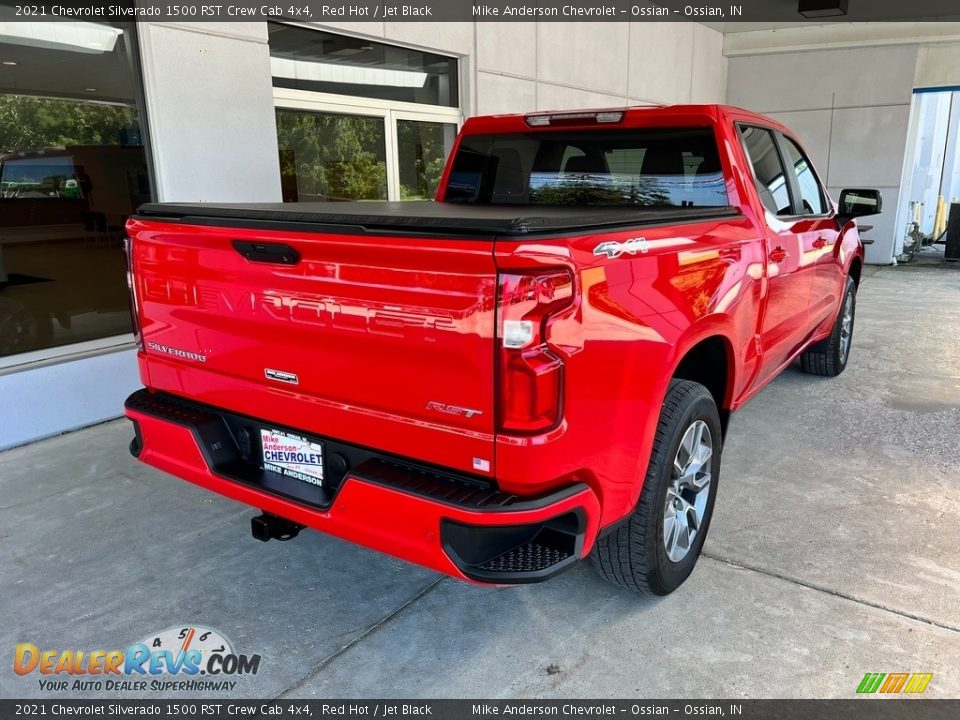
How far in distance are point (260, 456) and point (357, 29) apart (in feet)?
16.9

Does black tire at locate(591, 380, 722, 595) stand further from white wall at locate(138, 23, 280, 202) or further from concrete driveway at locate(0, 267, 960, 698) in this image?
white wall at locate(138, 23, 280, 202)

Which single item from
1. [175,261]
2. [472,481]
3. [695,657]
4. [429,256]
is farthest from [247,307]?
[695,657]

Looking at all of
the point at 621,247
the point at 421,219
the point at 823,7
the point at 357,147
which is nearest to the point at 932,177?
the point at 823,7

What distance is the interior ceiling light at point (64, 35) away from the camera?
4.45 m

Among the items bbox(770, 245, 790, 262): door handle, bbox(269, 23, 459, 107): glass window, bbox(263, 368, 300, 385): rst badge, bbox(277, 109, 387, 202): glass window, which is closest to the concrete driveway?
bbox(263, 368, 300, 385): rst badge

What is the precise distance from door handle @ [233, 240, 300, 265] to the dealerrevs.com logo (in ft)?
4.65

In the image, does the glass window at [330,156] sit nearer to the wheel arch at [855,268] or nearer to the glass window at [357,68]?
the glass window at [357,68]

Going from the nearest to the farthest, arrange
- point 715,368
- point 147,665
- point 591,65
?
point 147,665
point 715,368
point 591,65

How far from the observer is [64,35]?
4.69m

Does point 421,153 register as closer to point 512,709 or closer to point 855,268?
point 855,268

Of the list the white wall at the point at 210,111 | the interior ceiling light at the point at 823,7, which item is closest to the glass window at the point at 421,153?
the white wall at the point at 210,111

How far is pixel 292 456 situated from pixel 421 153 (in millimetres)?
5868

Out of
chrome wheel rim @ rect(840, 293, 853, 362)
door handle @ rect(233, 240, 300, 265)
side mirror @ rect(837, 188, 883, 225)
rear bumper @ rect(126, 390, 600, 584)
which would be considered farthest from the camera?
chrome wheel rim @ rect(840, 293, 853, 362)

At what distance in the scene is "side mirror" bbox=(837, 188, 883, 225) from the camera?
15.9 feet
